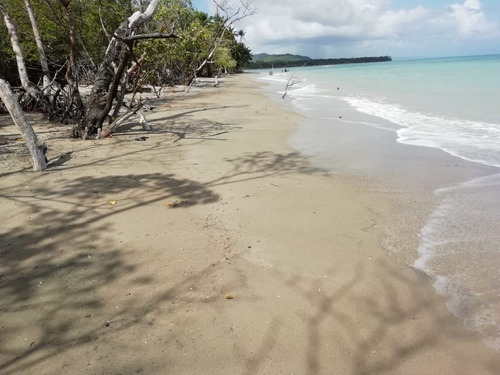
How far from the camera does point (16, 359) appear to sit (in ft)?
7.92

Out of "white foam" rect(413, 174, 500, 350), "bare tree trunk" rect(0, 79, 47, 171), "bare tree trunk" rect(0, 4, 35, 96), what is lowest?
"white foam" rect(413, 174, 500, 350)

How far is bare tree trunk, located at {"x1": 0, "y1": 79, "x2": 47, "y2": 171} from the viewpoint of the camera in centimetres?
625

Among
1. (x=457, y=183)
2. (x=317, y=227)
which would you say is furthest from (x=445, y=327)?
(x=457, y=183)

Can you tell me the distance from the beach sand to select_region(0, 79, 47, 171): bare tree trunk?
0.31m

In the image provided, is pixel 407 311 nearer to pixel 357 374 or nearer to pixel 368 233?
pixel 357 374

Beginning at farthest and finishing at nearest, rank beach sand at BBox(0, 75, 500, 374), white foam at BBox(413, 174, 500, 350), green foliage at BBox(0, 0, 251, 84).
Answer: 1. green foliage at BBox(0, 0, 251, 84)
2. white foam at BBox(413, 174, 500, 350)
3. beach sand at BBox(0, 75, 500, 374)

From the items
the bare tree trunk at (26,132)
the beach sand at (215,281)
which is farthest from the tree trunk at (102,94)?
the beach sand at (215,281)

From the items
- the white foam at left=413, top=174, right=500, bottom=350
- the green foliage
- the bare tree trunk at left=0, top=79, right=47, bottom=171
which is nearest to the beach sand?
the white foam at left=413, top=174, right=500, bottom=350

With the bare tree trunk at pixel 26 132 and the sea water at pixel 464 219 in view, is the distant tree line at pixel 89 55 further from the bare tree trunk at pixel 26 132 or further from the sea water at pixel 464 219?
the sea water at pixel 464 219

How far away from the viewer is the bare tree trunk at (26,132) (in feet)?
20.5

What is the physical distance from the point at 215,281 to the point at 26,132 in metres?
5.07

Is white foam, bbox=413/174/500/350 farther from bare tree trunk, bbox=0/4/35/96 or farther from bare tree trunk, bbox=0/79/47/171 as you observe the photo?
bare tree trunk, bbox=0/4/35/96

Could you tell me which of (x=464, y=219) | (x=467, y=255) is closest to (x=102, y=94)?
(x=464, y=219)

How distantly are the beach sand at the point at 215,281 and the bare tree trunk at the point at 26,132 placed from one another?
12.1 inches
